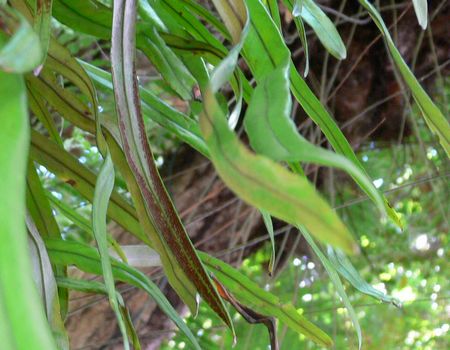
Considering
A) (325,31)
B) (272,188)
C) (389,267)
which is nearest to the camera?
(272,188)

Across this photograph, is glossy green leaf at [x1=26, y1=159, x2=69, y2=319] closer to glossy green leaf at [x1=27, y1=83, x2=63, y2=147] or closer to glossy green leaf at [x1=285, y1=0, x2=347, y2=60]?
glossy green leaf at [x1=27, y1=83, x2=63, y2=147]

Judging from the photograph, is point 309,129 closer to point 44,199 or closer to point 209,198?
point 209,198

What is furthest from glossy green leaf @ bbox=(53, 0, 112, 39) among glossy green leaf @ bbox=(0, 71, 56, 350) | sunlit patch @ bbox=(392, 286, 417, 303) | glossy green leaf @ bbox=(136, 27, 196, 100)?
sunlit patch @ bbox=(392, 286, 417, 303)

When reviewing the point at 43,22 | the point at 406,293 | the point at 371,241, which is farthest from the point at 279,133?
the point at 406,293

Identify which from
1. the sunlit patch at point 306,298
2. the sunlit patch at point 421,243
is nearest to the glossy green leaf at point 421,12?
the sunlit patch at point 306,298

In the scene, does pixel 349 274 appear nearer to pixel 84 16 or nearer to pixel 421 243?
pixel 84 16

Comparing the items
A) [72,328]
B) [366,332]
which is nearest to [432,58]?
[366,332]
